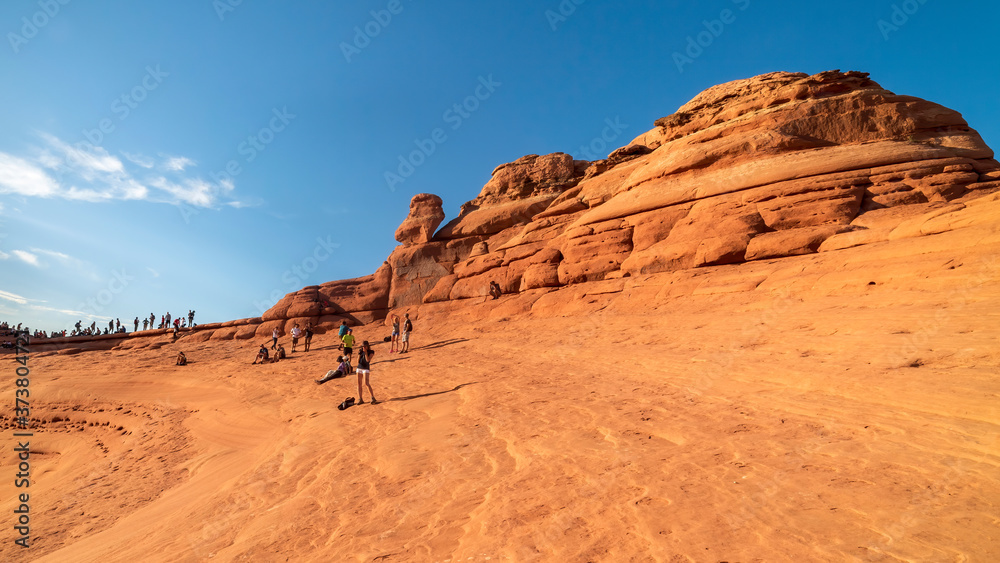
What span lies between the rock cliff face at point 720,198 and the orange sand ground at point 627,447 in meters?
3.50

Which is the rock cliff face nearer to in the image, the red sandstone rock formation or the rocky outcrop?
the red sandstone rock formation

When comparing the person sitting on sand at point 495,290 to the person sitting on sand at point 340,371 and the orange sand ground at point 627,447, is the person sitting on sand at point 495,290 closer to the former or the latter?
the orange sand ground at point 627,447

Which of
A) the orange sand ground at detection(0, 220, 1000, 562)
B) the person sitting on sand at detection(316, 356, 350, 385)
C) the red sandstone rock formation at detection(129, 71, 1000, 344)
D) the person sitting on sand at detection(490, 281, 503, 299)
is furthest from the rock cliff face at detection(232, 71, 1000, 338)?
the person sitting on sand at detection(316, 356, 350, 385)

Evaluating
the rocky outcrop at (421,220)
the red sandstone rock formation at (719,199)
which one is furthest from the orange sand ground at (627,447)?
the rocky outcrop at (421,220)

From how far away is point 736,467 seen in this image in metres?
5.20

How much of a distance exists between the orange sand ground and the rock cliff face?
3.50 meters

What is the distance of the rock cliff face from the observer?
18.5 m

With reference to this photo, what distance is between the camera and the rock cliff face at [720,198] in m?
18.5

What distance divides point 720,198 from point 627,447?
61.5 feet

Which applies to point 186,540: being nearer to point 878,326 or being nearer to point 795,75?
point 878,326

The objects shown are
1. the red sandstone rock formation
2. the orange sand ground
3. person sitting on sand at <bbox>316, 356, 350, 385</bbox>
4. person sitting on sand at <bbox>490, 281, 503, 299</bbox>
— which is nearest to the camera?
the orange sand ground

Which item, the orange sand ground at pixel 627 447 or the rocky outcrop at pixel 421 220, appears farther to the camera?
the rocky outcrop at pixel 421 220

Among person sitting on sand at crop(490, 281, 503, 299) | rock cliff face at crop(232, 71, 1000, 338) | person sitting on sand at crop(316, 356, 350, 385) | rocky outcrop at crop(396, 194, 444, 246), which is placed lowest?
person sitting on sand at crop(316, 356, 350, 385)

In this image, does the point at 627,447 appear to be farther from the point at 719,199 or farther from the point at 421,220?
the point at 421,220
